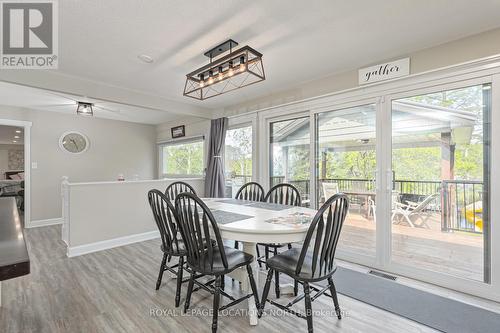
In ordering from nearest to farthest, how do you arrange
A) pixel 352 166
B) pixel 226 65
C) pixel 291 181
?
pixel 226 65, pixel 352 166, pixel 291 181

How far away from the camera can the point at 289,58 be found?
274 centimetres

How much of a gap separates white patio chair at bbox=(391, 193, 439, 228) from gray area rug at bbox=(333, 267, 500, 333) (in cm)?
74

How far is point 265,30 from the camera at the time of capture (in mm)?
2160

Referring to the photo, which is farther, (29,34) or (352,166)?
(352,166)

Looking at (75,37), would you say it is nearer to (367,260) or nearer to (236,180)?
(236,180)

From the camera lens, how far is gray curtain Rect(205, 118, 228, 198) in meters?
4.62

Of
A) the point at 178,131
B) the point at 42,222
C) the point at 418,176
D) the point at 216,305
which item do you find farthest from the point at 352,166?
the point at 42,222

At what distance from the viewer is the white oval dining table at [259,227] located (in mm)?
1765

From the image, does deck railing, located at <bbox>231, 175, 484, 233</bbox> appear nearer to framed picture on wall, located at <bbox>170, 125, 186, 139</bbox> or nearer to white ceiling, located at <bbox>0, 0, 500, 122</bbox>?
white ceiling, located at <bbox>0, 0, 500, 122</bbox>

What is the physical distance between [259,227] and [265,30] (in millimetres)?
1692

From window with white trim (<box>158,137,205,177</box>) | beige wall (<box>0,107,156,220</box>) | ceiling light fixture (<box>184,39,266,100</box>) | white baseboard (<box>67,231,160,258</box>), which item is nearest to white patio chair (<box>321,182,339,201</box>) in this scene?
ceiling light fixture (<box>184,39,266,100</box>)

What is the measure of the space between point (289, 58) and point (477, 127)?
1976 mm

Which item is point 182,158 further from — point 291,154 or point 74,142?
point 291,154

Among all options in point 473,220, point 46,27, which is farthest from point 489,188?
point 46,27
